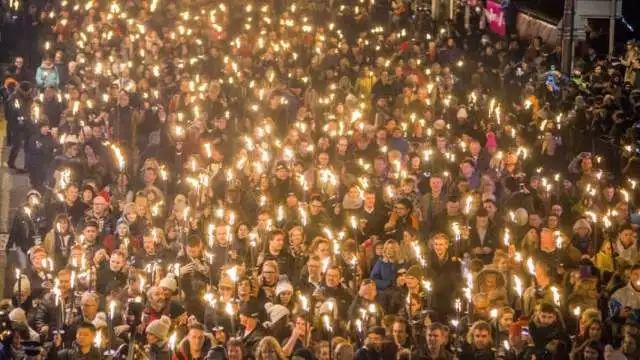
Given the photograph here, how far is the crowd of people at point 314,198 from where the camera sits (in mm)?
11859

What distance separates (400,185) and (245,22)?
13419 mm

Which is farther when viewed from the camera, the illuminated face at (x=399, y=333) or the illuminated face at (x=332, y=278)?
the illuminated face at (x=332, y=278)

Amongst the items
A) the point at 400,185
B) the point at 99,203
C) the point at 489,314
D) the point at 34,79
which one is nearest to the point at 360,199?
the point at 400,185

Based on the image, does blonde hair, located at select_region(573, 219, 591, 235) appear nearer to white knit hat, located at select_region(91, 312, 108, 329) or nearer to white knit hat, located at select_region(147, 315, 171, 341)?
white knit hat, located at select_region(147, 315, 171, 341)

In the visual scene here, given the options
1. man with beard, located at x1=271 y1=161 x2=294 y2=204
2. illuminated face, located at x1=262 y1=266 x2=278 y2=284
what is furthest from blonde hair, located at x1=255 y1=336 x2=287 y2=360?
man with beard, located at x1=271 y1=161 x2=294 y2=204

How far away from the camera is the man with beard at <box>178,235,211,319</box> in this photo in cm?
1279

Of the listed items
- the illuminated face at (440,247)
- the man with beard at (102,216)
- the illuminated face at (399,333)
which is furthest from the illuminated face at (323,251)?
the man with beard at (102,216)

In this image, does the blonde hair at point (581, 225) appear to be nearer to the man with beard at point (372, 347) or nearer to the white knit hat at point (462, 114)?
the man with beard at point (372, 347)

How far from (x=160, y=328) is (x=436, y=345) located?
2531 mm

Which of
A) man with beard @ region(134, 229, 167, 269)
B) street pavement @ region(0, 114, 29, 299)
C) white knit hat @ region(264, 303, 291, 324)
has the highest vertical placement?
white knit hat @ region(264, 303, 291, 324)

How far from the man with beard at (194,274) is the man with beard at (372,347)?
6.73ft

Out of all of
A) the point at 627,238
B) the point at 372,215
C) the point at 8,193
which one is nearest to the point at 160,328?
the point at 372,215

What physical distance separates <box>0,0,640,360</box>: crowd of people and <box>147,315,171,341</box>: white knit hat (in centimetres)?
2

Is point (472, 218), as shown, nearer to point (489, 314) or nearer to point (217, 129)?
point (489, 314)
